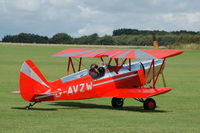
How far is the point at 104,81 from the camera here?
1437 centimetres

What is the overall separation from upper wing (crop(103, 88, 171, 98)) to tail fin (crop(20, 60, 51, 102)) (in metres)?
2.16

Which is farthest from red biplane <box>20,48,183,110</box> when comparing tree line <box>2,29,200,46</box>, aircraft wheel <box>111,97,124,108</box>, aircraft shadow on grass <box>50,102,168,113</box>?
tree line <box>2,29,200,46</box>

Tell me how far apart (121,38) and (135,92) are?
96.9 metres

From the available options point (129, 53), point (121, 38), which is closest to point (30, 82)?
point (129, 53)

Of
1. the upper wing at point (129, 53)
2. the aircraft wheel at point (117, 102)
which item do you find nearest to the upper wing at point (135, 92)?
the aircraft wheel at point (117, 102)

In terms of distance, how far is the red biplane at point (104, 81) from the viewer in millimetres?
12922

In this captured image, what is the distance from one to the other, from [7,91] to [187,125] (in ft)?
30.8

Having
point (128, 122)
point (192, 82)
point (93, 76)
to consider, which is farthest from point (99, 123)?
point (192, 82)

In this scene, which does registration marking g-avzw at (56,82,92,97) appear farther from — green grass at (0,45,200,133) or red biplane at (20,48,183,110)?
green grass at (0,45,200,133)

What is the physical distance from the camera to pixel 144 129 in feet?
34.8


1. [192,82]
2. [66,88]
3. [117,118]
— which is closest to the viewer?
[117,118]

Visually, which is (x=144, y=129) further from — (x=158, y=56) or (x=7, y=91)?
(x=7, y=91)

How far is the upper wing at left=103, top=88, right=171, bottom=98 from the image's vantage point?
44.9 ft

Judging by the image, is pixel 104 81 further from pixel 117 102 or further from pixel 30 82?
pixel 30 82
